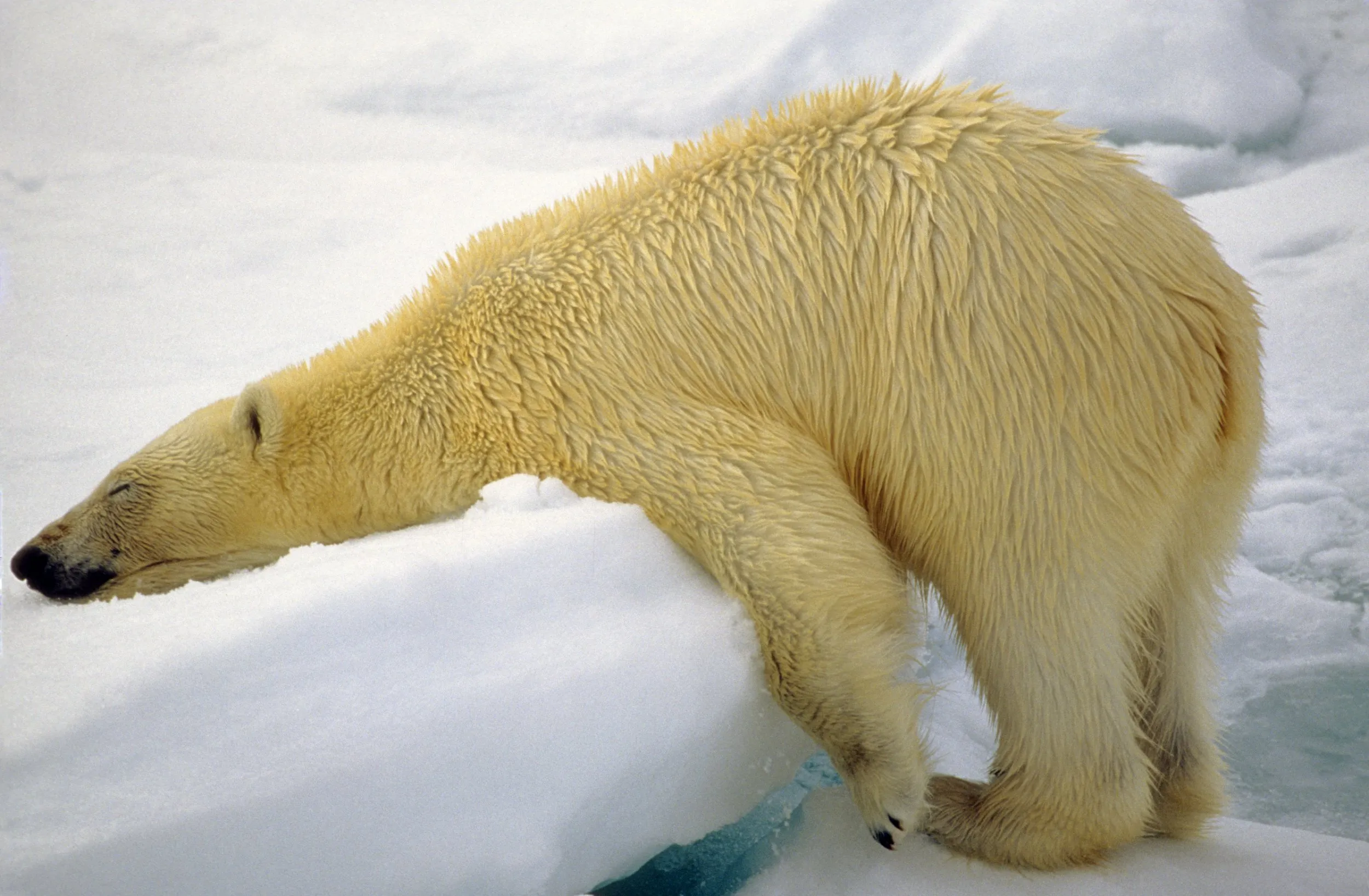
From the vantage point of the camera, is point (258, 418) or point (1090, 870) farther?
point (258, 418)

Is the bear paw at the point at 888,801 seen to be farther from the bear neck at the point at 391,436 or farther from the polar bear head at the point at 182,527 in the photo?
the polar bear head at the point at 182,527

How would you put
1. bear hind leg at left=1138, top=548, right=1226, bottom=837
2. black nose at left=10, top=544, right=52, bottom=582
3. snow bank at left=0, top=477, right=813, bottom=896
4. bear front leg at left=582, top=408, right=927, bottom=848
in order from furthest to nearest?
black nose at left=10, top=544, right=52, bottom=582 < bear hind leg at left=1138, top=548, right=1226, bottom=837 < bear front leg at left=582, top=408, right=927, bottom=848 < snow bank at left=0, top=477, right=813, bottom=896

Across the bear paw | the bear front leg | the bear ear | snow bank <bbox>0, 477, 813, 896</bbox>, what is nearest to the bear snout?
snow bank <bbox>0, 477, 813, 896</bbox>

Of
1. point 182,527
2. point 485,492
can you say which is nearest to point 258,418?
point 182,527

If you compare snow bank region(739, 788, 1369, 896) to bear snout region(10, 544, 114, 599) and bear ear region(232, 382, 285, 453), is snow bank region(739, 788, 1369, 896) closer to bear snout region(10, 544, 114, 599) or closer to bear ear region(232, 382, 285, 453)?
bear ear region(232, 382, 285, 453)

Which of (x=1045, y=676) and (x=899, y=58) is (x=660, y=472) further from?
(x=899, y=58)

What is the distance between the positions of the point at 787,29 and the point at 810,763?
448 cm

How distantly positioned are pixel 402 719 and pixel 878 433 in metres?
0.97

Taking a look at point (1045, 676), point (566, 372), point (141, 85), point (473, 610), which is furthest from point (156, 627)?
point (141, 85)

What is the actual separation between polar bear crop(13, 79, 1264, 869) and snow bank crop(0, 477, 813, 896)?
0.54 feet

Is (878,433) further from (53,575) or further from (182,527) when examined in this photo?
(53,575)

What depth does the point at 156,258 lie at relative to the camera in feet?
15.1

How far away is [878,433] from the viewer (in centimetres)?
197

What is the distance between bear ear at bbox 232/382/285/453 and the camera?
83.4 inches
